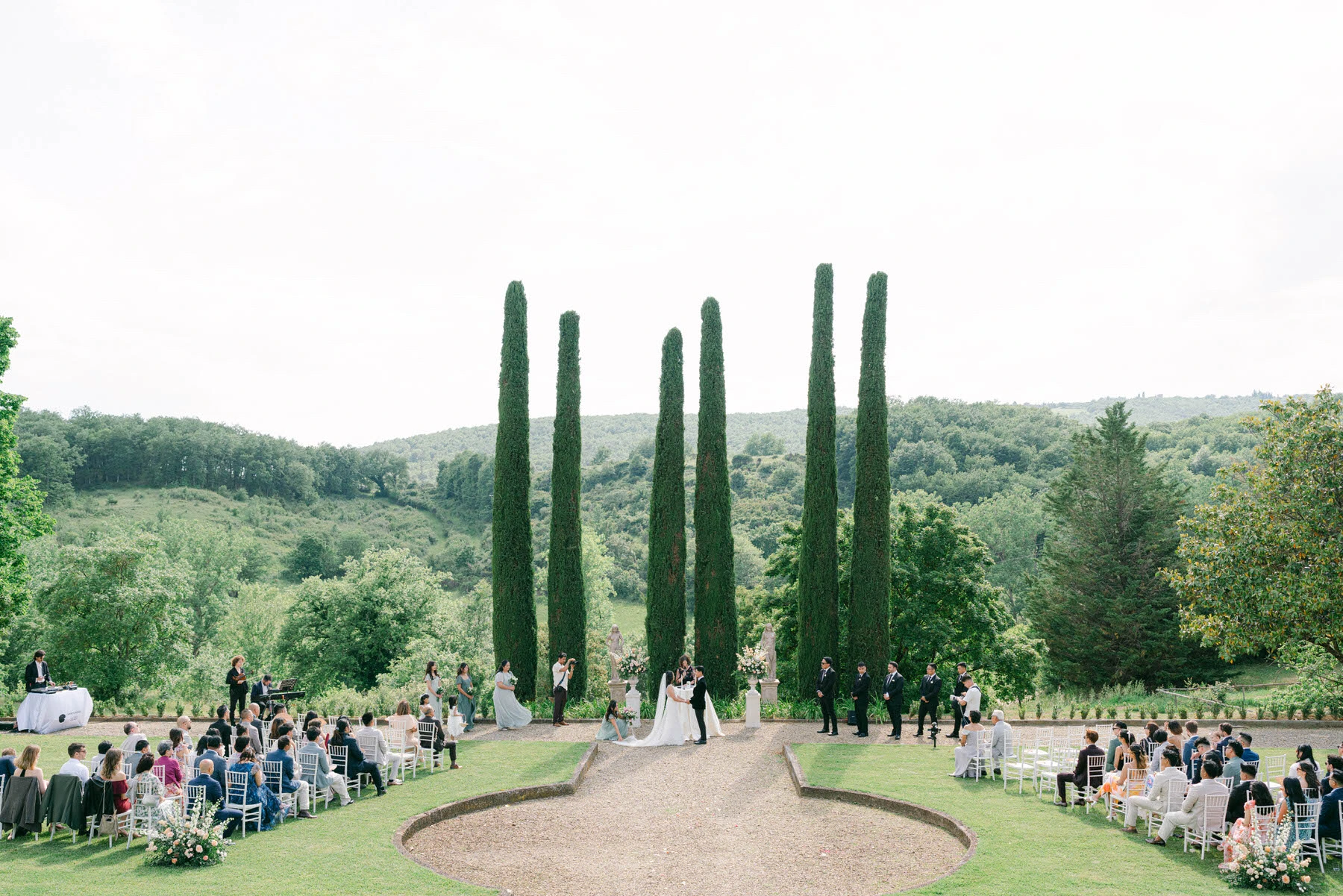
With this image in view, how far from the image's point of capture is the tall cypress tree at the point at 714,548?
24.4m

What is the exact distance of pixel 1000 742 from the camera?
14.9m

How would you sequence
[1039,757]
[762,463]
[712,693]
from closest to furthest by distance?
[1039,757]
[712,693]
[762,463]

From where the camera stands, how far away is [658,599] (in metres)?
24.4

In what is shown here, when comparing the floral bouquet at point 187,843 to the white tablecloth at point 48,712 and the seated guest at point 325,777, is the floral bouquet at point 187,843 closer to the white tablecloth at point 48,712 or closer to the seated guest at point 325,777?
the seated guest at point 325,777

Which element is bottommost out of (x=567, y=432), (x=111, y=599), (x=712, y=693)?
(x=712, y=693)

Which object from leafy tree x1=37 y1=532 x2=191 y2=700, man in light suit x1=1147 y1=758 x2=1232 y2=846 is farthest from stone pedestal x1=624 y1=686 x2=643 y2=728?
leafy tree x1=37 y1=532 x2=191 y2=700

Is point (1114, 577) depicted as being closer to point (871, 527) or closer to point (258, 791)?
point (871, 527)

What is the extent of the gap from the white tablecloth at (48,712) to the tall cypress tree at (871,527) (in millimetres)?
19292

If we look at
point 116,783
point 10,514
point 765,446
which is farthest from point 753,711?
point 765,446

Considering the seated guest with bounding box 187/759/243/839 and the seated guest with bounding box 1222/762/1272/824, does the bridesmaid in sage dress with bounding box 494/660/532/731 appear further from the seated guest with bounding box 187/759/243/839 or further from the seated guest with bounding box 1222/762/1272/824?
the seated guest with bounding box 1222/762/1272/824

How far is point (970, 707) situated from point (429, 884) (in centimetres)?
1108

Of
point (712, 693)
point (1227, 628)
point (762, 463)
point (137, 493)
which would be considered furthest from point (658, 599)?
point (137, 493)

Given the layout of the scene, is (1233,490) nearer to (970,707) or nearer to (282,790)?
(970,707)

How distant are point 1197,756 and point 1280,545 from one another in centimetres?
913
